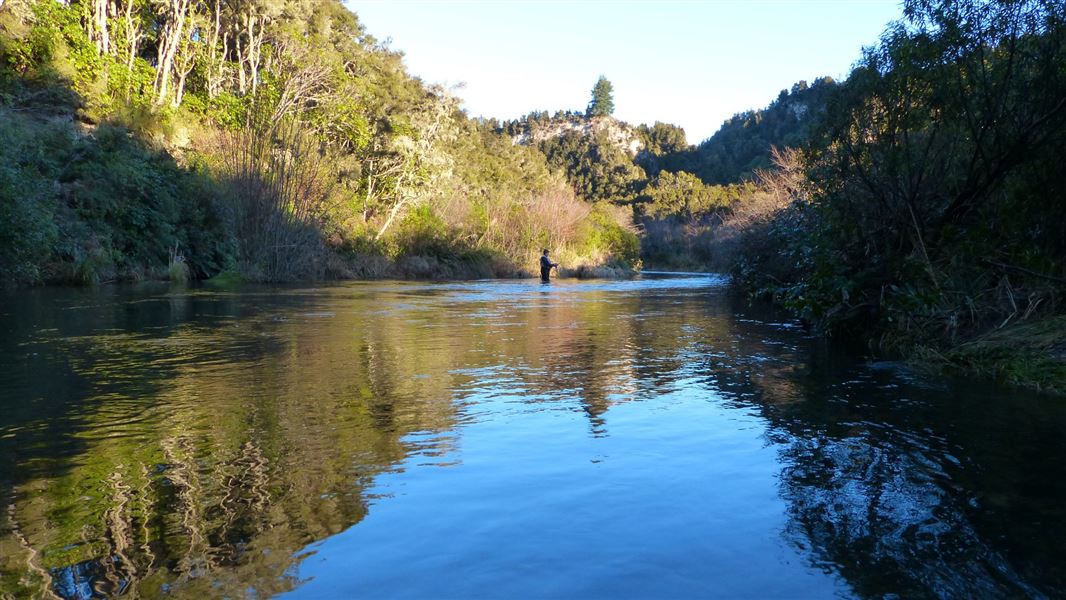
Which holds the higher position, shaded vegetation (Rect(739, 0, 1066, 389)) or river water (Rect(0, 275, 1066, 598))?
shaded vegetation (Rect(739, 0, 1066, 389))

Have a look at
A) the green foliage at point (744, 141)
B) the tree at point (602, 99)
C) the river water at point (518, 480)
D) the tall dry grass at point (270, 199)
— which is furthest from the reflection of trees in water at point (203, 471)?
the tree at point (602, 99)

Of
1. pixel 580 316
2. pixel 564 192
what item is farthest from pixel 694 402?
pixel 564 192

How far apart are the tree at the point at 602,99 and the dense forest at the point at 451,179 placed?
248 feet

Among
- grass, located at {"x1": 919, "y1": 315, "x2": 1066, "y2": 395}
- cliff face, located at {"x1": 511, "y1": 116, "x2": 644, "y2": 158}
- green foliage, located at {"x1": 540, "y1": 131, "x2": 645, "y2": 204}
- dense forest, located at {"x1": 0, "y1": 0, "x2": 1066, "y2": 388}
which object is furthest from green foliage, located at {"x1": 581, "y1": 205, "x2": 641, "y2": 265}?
cliff face, located at {"x1": 511, "y1": 116, "x2": 644, "y2": 158}

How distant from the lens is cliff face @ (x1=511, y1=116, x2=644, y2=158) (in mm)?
138250

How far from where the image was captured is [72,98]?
3788 centimetres

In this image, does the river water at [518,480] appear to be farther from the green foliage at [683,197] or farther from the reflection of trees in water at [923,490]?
the green foliage at [683,197]

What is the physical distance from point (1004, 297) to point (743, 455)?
7093 millimetres

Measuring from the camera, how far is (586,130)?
140 m

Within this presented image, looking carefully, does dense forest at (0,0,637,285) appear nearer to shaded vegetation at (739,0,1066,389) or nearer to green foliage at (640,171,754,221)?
shaded vegetation at (739,0,1066,389)

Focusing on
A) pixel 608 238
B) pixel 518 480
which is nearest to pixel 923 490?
pixel 518 480

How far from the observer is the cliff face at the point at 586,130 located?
138m

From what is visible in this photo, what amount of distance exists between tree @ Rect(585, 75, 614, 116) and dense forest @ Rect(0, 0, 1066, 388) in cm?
7572

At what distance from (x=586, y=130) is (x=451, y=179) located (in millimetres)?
90150
